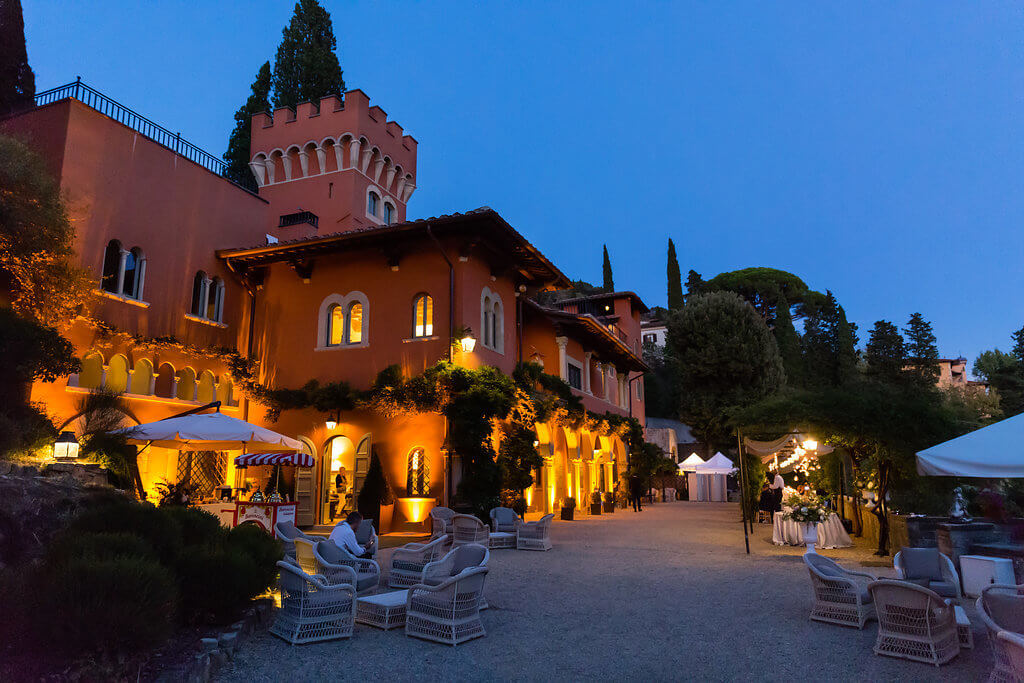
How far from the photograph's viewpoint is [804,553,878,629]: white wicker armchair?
612 centimetres

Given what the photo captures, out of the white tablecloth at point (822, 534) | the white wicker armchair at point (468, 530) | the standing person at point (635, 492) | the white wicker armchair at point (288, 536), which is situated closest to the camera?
the white wicker armchair at point (288, 536)

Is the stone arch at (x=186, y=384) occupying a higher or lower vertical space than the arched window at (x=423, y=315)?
lower

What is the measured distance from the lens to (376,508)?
13.8 metres

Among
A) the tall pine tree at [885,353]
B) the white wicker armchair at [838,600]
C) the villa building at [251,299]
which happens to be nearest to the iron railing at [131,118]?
the villa building at [251,299]

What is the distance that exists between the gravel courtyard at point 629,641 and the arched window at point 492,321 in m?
6.95

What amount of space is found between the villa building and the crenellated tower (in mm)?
1276

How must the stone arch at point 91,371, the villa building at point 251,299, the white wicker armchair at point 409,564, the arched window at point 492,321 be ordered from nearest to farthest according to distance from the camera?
1. the white wicker armchair at point 409,564
2. the stone arch at point 91,371
3. the villa building at point 251,299
4. the arched window at point 492,321

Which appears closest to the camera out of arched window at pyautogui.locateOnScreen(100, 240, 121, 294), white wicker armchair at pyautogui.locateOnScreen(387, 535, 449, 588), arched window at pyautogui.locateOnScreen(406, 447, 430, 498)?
white wicker armchair at pyautogui.locateOnScreen(387, 535, 449, 588)

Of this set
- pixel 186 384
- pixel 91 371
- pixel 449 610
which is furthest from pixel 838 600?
pixel 186 384

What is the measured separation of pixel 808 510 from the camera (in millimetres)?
12023

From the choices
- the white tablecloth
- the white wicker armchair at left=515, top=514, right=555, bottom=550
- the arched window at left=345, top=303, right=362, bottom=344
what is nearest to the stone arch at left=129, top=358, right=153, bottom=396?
the arched window at left=345, top=303, right=362, bottom=344

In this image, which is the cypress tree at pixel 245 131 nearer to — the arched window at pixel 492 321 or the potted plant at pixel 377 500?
the arched window at pixel 492 321

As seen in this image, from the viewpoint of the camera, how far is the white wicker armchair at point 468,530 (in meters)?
11.1

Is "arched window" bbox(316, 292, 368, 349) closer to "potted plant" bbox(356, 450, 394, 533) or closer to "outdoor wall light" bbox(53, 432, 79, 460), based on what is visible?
"potted plant" bbox(356, 450, 394, 533)
